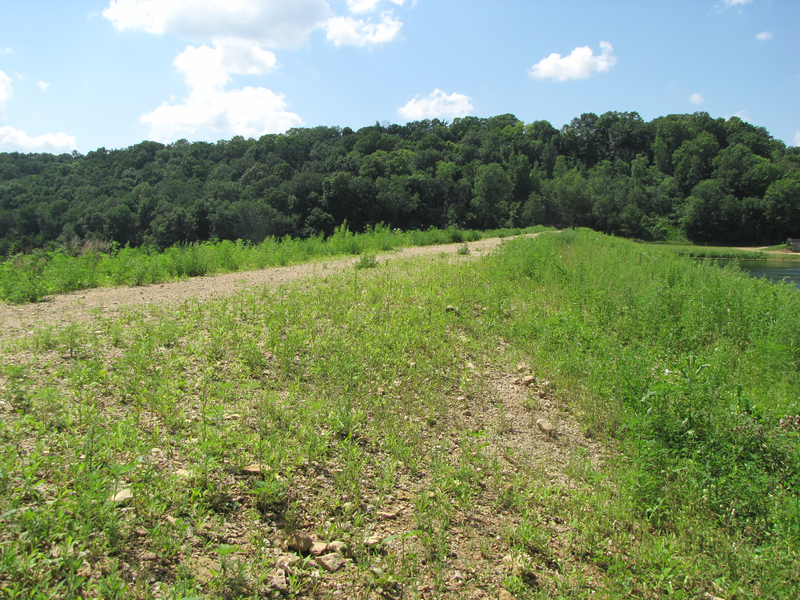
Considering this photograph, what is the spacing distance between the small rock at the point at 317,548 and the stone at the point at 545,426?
99.9 inches

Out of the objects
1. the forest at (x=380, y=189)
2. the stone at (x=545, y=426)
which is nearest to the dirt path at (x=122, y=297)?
the stone at (x=545, y=426)

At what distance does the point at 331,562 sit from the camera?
2.47 m

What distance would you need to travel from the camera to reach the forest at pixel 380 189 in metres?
38.5

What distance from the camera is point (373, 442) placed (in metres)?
3.65

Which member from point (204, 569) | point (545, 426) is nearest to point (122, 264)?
point (204, 569)

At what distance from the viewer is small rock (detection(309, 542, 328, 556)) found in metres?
2.53

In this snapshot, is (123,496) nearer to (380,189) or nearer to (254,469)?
(254,469)

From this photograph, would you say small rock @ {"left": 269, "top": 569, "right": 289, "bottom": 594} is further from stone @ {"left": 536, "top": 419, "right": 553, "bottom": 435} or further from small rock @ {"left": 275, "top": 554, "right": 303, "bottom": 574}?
stone @ {"left": 536, "top": 419, "right": 553, "bottom": 435}

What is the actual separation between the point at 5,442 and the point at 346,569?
232cm

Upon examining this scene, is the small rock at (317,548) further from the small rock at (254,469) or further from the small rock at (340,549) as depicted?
the small rock at (254,469)

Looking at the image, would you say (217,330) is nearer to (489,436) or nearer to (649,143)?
(489,436)

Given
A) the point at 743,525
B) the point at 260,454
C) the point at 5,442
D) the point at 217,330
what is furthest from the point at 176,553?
the point at 743,525

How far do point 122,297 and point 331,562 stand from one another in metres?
6.42

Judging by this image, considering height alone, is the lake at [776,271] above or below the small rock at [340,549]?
below
